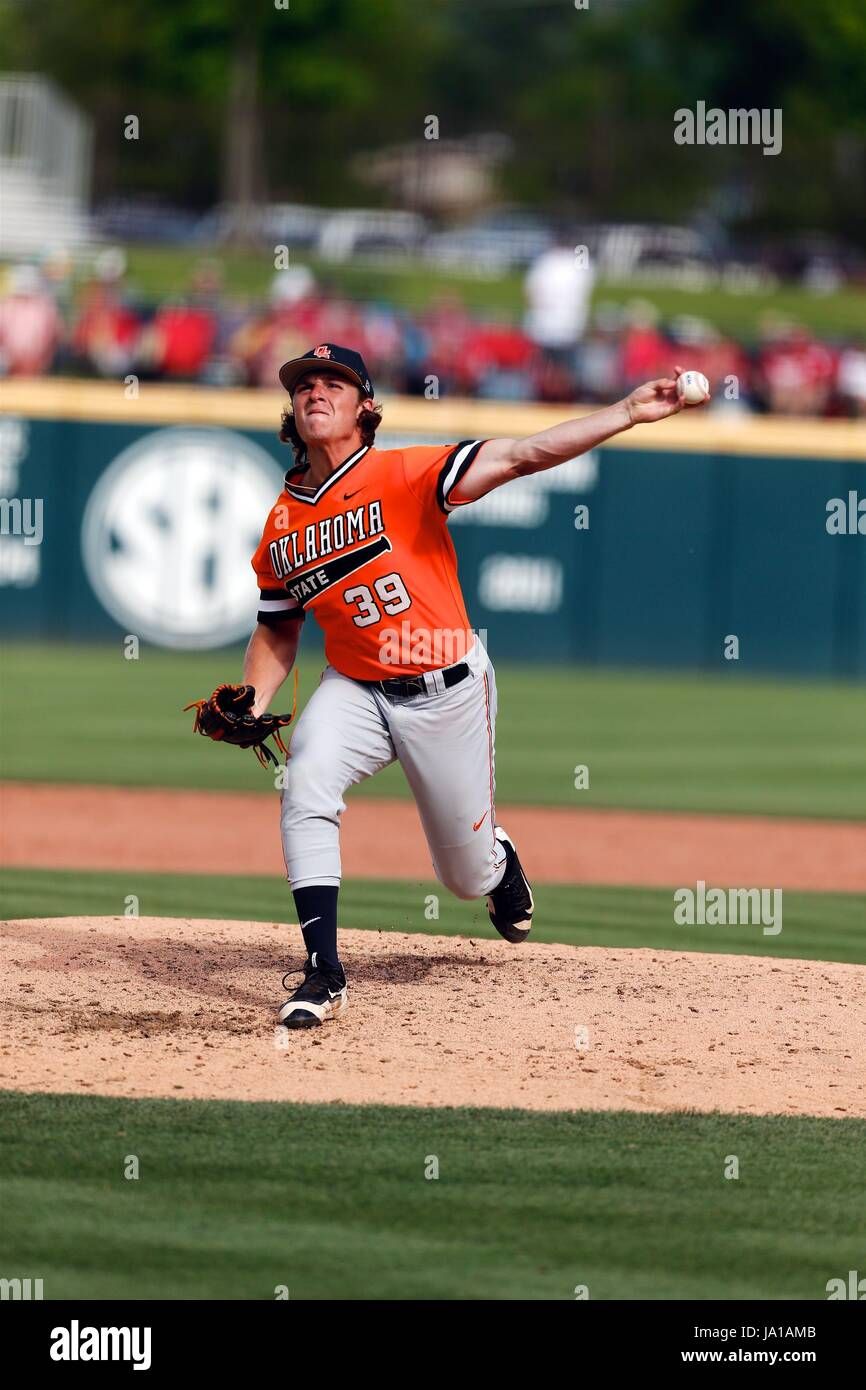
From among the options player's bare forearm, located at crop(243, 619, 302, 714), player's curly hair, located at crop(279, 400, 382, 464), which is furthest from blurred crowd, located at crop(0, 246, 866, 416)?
player's curly hair, located at crop(279, 400, 382, 464)

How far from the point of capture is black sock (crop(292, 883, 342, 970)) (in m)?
5.92

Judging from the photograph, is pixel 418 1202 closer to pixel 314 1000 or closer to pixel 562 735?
pixel 314 1000

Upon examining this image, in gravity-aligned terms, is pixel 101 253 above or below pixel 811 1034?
above

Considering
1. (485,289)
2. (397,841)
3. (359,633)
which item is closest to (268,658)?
(359,633)

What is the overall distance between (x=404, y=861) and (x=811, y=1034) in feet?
14.1

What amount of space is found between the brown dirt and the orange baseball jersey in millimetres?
3762

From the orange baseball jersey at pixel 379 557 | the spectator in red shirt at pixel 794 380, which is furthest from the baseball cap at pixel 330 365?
the spectator in red shirt at pixel 794 380

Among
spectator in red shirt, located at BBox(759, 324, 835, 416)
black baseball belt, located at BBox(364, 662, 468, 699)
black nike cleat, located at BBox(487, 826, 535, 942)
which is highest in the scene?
spectator in red shirt, located at BBox(759, 324, 835, 416)

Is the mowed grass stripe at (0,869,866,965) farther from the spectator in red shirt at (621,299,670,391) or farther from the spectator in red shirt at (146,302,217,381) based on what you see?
the spectator in red shirt at (621,299,670,391)

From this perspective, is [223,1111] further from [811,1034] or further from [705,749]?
[705,749]

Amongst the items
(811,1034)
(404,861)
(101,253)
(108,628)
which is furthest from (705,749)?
(101,253)

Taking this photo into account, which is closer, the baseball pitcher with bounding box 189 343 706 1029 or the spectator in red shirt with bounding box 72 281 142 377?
the baseball pitcher with bounding box 189 343 706 1029

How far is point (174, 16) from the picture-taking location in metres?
48.8

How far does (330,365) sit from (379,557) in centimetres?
58
